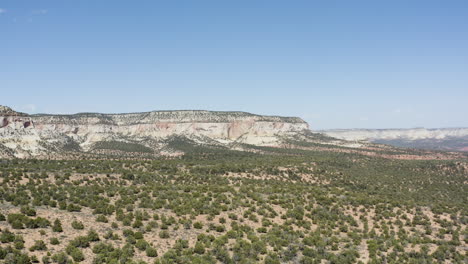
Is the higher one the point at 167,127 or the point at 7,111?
the point at 7,111

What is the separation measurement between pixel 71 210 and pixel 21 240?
6919mm

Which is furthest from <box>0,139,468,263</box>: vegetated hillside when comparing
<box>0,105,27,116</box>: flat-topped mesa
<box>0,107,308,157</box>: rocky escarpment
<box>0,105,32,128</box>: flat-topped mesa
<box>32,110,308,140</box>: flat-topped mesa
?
<box>32,110,308,140</box>: flat-topped mesa

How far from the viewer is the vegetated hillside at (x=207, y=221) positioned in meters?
21.6

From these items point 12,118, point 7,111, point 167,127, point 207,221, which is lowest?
point 207,221

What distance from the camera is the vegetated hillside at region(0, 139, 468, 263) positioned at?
21.6 m

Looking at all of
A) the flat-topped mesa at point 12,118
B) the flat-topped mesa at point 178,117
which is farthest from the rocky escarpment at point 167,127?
the flat-topped mesa at point 12,118

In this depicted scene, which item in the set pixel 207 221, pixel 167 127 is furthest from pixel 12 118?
pixel 207 221

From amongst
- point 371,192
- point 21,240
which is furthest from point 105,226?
point 371,192

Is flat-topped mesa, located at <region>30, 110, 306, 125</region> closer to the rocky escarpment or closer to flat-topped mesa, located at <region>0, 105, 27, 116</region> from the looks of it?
the rocky escarpment

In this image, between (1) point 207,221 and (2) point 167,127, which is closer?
(1) point 207,221

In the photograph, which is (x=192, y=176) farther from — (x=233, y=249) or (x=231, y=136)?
(x=231, y=136)

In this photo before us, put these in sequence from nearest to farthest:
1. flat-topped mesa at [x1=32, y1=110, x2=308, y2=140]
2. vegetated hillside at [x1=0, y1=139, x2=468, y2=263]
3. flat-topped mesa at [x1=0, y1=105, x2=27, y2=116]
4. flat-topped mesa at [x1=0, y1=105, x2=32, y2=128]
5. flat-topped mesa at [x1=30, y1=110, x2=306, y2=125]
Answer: vegetated hillside at [x1=0, y1=139, x2=468, y2=263], flat-topped mesa at [x1=0, y1=105, x2=32, y2=128], flat-topped mesa at [x1=0, y1=105, x2=27, y2=116], flat-topped mesa at [x1=32, y1=110, x2=308, y2=140], flat-topped mesa at [x1=30, y1=110, x2=306, y2=125]

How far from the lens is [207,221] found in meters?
29.1

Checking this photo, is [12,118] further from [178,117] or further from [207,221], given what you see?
[207,221]
